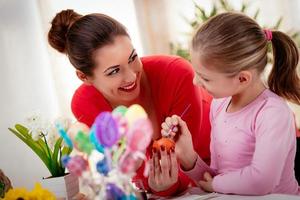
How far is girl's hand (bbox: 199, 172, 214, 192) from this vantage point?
1125 millimetres

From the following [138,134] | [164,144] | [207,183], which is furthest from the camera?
[207,183]

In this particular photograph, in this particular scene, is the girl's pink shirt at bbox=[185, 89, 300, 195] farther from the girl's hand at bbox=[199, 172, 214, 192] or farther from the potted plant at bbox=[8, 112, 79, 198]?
the potted plant at bbox=[8, 112, 79, 198]

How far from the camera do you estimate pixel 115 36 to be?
130cm

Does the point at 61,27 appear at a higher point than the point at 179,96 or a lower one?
higher

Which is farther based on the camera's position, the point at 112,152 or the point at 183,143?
the point at 183,143

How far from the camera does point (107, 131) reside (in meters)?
0.64

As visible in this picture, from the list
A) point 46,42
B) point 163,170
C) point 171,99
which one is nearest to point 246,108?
point 163,170

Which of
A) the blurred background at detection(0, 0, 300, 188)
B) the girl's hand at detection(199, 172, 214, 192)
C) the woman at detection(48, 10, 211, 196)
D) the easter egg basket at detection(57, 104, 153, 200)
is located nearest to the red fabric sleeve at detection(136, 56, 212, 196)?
the woman at detection(48, 10, 211, 196)

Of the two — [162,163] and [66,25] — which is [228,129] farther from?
[66,25]

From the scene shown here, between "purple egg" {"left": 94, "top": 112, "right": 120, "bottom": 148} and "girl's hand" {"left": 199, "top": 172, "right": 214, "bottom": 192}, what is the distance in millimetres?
542

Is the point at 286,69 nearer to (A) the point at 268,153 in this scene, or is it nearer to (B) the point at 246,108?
(B) the point at 246,108

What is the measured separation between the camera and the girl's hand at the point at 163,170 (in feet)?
3.38

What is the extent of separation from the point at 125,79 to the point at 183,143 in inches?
10.4

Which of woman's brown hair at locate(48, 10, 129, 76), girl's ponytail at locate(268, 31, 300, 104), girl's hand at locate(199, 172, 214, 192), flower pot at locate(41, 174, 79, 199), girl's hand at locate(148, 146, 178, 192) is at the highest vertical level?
woman's brown hair at locate(48, 10, 129, 76)
